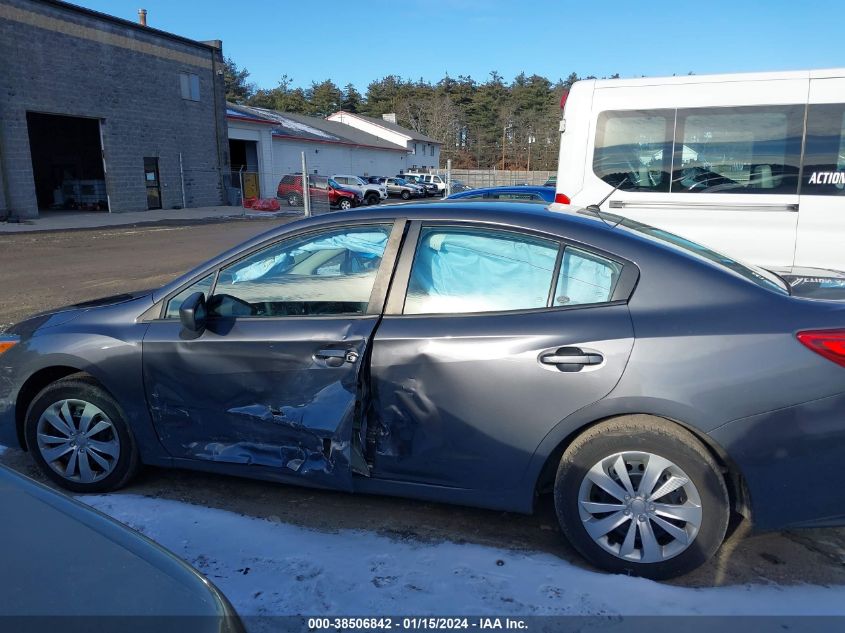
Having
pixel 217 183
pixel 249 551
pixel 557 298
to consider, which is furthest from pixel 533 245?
pixel 217 183

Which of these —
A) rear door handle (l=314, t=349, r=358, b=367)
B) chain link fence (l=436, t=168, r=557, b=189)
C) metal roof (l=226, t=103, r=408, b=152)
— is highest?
metal roof (l=226, t=103, r=408, b=152)

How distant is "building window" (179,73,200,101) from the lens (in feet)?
98.2

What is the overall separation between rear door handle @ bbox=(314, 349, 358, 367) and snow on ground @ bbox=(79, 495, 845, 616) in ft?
2.87

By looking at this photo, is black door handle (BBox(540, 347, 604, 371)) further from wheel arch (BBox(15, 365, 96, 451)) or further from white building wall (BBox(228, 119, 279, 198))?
white building wall (BBox(228, 119, 279, 198))

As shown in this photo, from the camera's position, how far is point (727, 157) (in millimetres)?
6070

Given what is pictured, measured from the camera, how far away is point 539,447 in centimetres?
270

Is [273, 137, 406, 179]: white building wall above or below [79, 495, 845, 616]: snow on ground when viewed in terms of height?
above

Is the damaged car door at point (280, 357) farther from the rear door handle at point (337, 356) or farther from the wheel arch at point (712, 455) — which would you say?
the wheel arch at point (712, 455)

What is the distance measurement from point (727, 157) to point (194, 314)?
532 cm

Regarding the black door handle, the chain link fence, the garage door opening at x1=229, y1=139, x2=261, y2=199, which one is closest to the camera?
the black door handle

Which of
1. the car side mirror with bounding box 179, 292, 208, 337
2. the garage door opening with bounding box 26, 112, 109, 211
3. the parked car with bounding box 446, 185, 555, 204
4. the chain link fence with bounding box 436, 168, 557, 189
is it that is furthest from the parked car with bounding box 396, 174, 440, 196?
the car side mirror with bounding box 179, 292, 208, 337

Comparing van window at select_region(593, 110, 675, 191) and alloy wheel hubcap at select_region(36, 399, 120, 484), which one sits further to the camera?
van window at select_region(593, 110, 675, 191)

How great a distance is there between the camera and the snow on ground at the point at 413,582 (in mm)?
2477

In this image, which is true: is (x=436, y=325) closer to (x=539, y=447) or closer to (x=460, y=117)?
(x=539, y=447)
